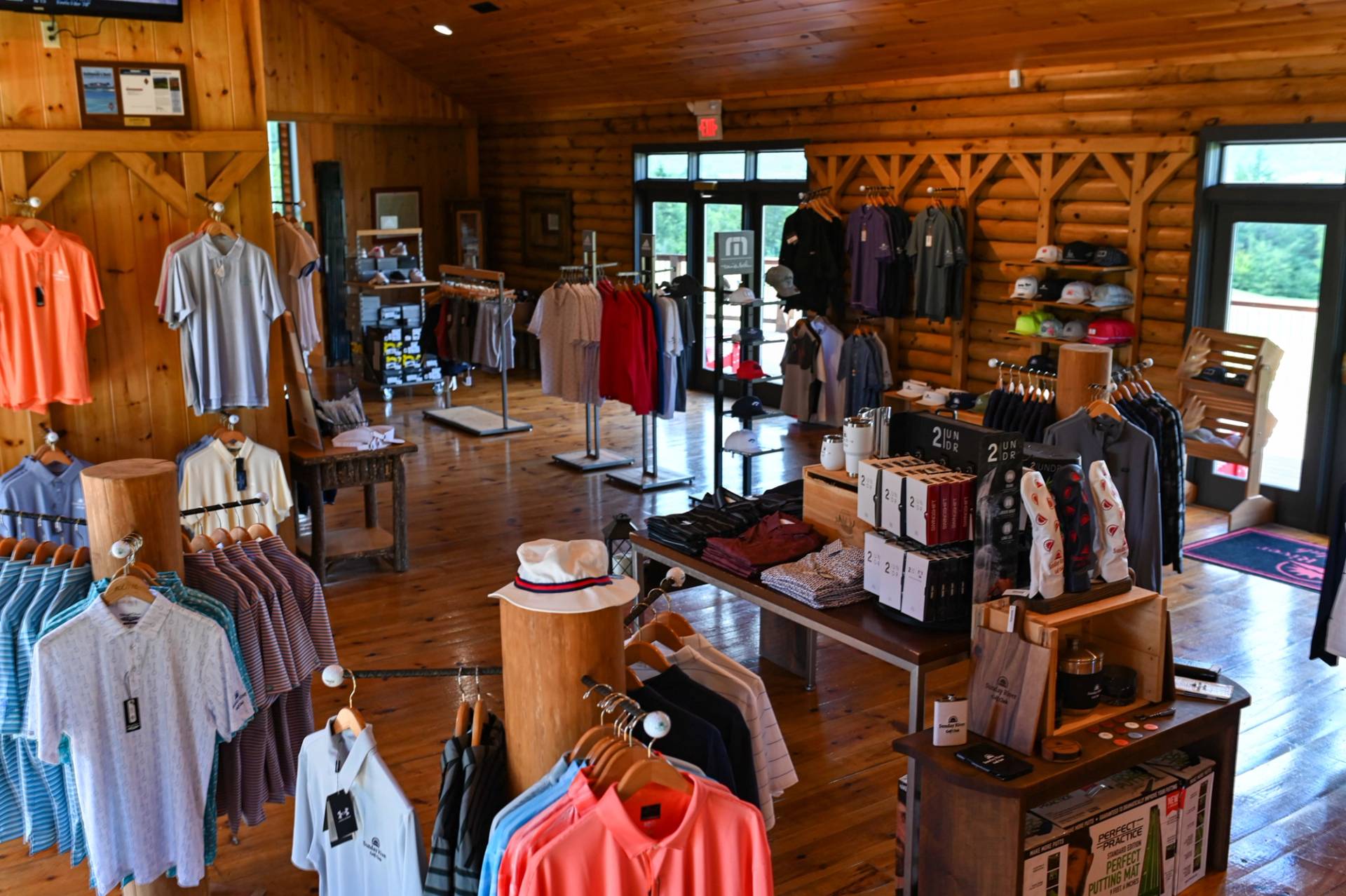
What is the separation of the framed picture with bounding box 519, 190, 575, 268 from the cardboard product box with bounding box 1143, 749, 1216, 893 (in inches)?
397

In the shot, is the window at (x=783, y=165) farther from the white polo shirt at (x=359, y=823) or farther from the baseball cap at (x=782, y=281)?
the white polo shirt at (x=359, y=823)

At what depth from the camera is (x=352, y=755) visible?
8.09 feet

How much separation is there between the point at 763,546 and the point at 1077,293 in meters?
4.51

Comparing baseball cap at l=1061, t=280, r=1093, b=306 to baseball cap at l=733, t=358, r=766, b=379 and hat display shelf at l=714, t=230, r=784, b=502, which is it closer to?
hat display shelf at l=714, t=230, r=784, b=502

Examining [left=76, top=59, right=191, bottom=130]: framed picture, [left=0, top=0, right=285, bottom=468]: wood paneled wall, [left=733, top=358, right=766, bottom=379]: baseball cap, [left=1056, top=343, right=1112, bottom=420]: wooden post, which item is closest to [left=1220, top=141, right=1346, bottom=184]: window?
[left=1056, top=343, right=1112, bottom=420]: wooden post

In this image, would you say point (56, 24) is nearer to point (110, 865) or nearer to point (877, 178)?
point (110, 865)

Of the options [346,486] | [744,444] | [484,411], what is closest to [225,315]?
[346,486]

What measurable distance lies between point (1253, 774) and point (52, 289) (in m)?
5.05

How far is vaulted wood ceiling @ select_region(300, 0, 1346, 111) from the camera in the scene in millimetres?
6445

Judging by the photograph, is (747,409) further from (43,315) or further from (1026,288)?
(43,315)

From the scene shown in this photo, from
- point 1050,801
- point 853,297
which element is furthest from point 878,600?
point 853,297

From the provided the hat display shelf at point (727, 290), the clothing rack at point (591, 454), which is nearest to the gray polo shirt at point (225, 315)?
the hat display shelf at point (727, 290)

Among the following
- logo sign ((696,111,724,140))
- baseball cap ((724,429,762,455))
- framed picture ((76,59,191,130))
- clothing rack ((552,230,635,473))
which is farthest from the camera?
logo sign ((696,111,724,140))

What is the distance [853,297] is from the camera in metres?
9.28
